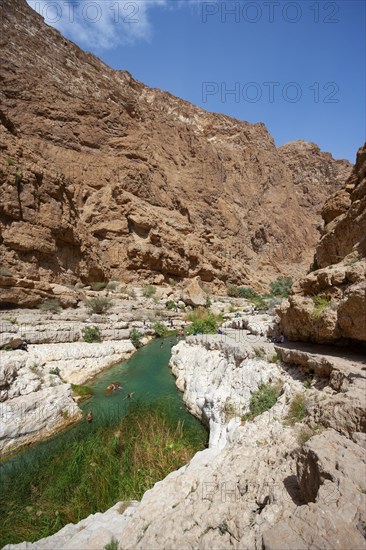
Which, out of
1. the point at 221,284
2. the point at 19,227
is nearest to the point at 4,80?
the point at 19,227

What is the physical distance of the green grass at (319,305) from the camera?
7.53 metres

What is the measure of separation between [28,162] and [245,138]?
212ft

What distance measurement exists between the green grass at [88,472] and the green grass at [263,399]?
6.52 feet

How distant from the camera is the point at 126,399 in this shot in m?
12.5

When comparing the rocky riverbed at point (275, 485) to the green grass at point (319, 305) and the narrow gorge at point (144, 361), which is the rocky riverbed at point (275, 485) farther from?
the green grass at point (319, 305)

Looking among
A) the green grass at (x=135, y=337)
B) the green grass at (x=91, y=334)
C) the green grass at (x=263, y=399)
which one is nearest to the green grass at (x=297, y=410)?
the green grass at (x=263, y=399)

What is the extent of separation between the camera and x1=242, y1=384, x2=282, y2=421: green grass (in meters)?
7.46

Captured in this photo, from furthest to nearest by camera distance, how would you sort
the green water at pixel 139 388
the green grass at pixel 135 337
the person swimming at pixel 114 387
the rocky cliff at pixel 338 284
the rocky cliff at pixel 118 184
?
the rocky cliff at pixel 118 184 < the green grass at pixel 135 337 < the person swimming at pixel 114 387 < the green water at pixel 139 388 < the rocky cliff at pixel 338 284

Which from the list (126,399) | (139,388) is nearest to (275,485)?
(126,399)

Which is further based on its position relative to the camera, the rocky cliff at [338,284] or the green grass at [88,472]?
the rocky cliff at [338,284]

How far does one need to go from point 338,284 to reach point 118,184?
143 feet

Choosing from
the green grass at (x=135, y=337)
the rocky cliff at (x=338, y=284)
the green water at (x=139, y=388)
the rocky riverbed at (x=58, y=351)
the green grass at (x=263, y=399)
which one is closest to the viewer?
the rocky cliff at (x=338, y=284)

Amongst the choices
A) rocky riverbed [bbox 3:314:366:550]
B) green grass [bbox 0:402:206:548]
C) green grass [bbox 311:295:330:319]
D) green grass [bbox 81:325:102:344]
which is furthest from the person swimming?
green grass [bbox 311:295:330:319]

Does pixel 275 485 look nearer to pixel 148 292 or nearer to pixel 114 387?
pixel 114 387
